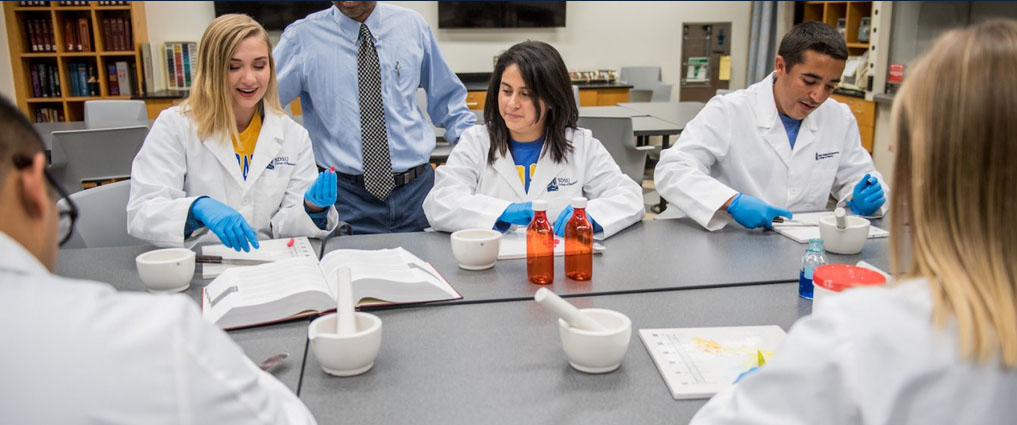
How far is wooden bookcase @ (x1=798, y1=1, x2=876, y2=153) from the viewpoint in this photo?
5.12 metres

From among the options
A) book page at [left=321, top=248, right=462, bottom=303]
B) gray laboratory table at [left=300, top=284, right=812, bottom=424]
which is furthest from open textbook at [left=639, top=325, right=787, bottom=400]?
book page at [left=321, top=248, right=462, bottom=303]

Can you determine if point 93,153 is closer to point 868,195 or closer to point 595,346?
point 595,346

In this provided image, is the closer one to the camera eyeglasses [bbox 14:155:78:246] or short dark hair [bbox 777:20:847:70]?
eyeglasses [bbox 14:155:78:246]

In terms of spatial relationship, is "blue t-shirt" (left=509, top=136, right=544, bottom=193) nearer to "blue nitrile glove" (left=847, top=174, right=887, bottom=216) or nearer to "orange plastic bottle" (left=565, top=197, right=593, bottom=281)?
"orange plastic bottle" (left=565, top=197, right=593, bottom=281)

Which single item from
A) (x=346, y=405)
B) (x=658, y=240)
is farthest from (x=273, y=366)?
(x=658, y=240)

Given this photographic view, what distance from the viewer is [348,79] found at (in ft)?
7.73

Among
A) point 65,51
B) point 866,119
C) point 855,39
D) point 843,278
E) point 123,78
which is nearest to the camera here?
point 843,278

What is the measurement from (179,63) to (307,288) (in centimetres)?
528

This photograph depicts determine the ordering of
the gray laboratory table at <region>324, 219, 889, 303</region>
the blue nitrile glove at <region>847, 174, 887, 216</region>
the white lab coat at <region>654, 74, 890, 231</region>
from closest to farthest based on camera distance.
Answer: the gray laboratory table at <region>324, 219, 889, 303</region>
the blue nitrile glove at <region>847, 174, 887, 216</region>
the white lab coat at <region>654, 74, 890, 231</region>

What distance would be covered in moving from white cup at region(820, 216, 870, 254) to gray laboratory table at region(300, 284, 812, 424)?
375 mm

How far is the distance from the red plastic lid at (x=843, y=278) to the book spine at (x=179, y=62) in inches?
224

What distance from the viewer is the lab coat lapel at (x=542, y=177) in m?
2.05

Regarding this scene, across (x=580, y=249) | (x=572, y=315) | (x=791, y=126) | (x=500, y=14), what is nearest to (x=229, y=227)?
(x=580, y=249)

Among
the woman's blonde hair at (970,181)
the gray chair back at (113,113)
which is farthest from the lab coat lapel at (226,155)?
the gray chair back at (113,113)
